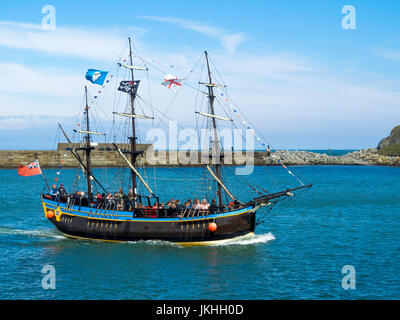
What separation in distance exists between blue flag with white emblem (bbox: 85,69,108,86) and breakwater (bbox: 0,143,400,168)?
64.4 m

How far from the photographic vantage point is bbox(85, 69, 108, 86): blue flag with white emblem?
1566 inches

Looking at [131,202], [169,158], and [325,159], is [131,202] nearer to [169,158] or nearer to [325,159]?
[169,158]

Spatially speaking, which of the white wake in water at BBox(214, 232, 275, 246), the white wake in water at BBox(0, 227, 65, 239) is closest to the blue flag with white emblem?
the white wake in water at BBox(0, 227, 65, 239)

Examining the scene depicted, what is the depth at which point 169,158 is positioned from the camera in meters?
147

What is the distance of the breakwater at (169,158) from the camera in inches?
4958

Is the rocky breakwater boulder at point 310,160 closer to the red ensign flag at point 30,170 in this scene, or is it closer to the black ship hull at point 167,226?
the red ensign flag at point 30,170

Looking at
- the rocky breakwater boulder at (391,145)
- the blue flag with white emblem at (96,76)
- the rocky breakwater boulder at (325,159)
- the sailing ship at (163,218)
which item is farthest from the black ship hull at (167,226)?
the rocky breakwater boulder at (391,145)

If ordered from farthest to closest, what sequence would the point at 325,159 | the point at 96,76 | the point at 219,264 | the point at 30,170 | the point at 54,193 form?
the point at 325,159
the point at 54,193
the point at 96,76
the point at 30,170
the point at 219,264

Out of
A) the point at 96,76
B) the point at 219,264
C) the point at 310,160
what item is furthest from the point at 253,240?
the point at 310,160

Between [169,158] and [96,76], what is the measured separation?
10712 centimetres

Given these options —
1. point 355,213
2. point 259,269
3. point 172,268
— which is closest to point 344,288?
point 259,269

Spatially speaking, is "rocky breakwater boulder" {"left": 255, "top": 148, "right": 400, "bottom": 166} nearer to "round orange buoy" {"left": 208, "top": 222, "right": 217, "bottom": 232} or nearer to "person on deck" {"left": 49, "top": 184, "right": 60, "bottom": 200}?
"person on deck" {"left": 49, "top": 184, "right": 60, "bottom": 200}

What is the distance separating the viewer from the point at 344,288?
25.5m

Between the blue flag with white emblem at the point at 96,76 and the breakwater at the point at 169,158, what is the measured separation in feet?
211
